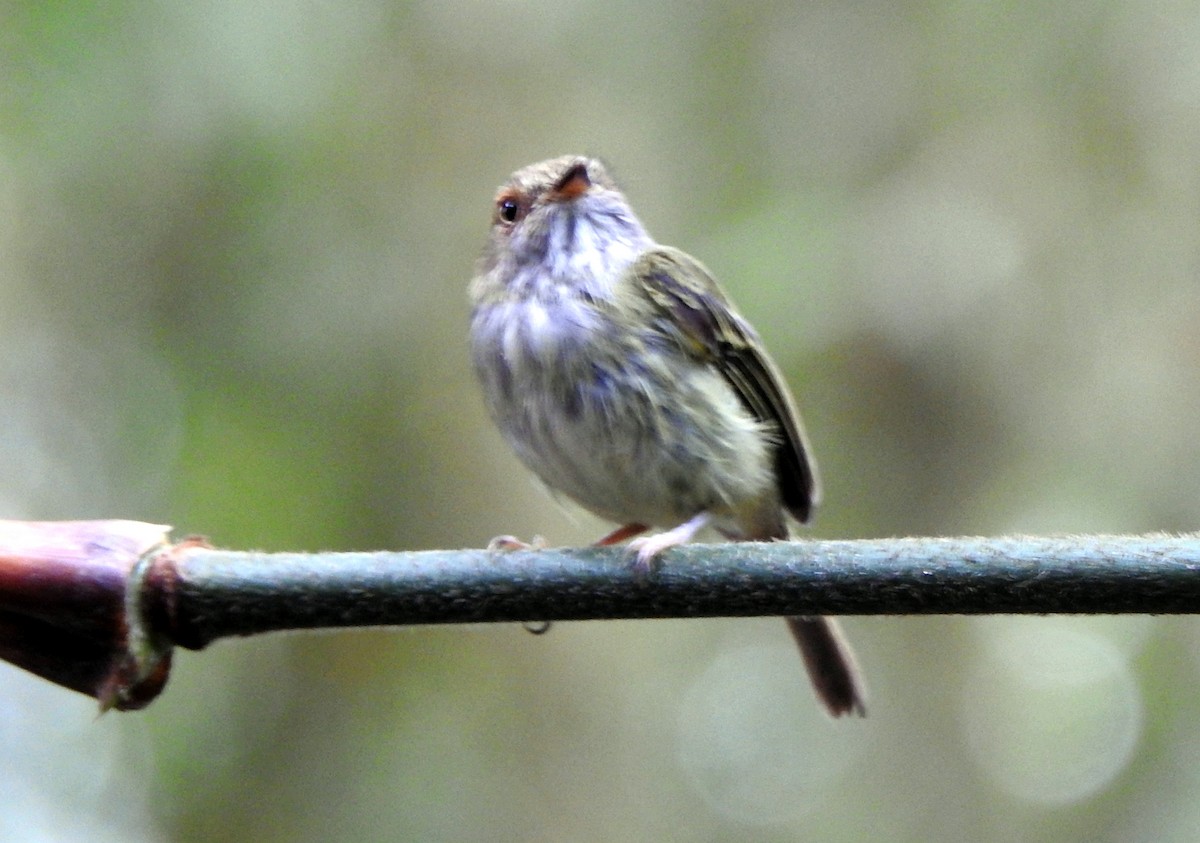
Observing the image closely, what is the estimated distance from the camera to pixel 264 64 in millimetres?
3885

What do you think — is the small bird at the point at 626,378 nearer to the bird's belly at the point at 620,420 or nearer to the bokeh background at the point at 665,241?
the bird's belly at the point at 620,420

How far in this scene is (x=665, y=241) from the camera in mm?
4785

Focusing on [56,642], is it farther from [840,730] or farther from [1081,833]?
[840,730]

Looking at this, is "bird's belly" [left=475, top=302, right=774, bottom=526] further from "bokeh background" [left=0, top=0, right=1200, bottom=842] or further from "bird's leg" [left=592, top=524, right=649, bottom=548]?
"bokeh background" [left=0, top=0, right=1200, bottom=842]

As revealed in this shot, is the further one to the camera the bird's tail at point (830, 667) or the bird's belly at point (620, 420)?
the bird's tail at point (830, 667)

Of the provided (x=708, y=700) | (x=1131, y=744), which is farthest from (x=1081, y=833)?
(x=708, y=700)

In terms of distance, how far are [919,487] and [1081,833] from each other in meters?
1.26

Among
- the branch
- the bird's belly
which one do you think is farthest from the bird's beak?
the branch

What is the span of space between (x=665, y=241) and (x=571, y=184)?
63.1 inches

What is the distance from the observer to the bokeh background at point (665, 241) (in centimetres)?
394

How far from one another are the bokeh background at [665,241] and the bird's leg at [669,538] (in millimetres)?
1361

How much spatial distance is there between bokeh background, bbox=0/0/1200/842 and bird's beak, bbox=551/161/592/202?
1.15 meters

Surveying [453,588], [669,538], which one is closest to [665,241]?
[669,538]

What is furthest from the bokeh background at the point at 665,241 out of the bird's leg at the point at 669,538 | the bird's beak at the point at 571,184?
the bird's leg at the point at 669,538
